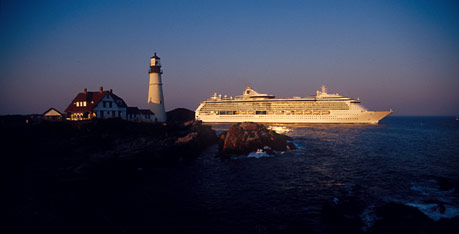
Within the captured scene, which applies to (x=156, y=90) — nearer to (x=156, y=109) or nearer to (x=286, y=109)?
(x=156, y=109)

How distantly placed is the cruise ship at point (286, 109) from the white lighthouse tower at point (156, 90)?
56.8 m

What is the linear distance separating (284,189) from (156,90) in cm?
2969

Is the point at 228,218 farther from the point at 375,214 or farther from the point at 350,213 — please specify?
the point at 375,214

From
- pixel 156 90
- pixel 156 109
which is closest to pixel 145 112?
pixel 156 109

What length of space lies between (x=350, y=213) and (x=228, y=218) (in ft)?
23.1

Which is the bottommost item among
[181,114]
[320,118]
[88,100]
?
[320,118]

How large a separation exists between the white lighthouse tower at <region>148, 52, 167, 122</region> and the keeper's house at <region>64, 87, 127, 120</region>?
5.48 m

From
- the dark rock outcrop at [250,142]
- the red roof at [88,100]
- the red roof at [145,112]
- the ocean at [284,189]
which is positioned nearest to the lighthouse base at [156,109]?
the red roof at [145,112]

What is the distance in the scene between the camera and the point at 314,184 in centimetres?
1914

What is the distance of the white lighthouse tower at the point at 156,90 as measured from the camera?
4003 cm

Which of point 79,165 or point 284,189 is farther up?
point 79,165

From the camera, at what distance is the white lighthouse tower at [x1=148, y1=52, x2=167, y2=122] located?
40.0 metres

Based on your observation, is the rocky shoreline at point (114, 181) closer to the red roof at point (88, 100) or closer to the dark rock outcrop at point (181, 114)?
the red roof at point (88, 100)

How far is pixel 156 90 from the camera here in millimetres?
40406
